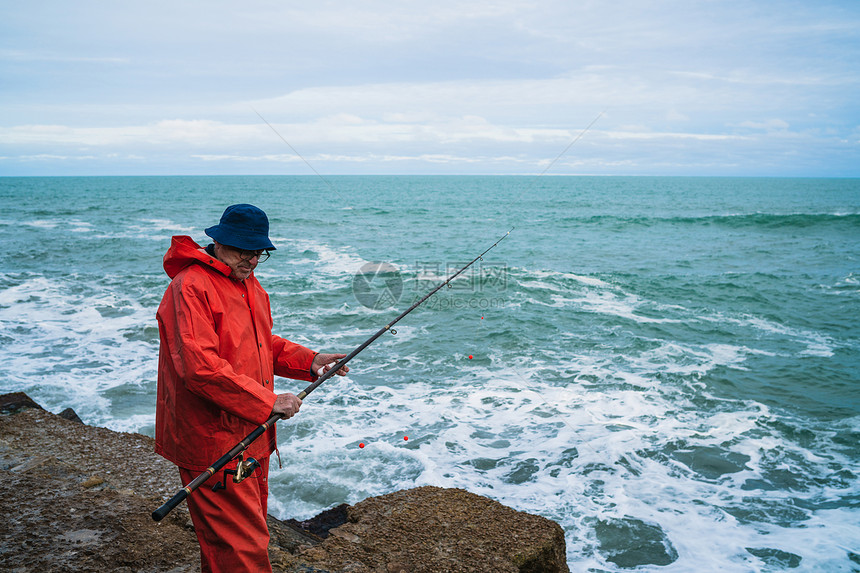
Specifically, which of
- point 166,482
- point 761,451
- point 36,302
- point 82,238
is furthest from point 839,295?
point 82,238

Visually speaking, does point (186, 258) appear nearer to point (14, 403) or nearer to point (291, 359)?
point (291, 359)

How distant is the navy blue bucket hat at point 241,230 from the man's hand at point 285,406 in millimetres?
623

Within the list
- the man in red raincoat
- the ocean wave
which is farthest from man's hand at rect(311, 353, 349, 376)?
the ocean wave

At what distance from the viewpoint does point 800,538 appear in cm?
539

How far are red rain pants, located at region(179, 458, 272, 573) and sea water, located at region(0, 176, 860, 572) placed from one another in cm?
340

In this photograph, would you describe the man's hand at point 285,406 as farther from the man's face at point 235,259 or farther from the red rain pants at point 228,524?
the man's face at point 235,259

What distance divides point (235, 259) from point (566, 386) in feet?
24.0

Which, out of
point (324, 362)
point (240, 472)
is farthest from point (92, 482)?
point (240, 472)

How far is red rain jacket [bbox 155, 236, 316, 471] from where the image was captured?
2.16m

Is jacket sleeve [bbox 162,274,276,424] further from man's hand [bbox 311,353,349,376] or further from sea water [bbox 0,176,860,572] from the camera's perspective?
sea water [bbox 0,176,860,572]

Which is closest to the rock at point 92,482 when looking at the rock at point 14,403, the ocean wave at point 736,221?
the rock at point 14,403

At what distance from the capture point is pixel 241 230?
245cm

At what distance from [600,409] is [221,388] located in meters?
6.83

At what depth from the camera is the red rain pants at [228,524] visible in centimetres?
229
